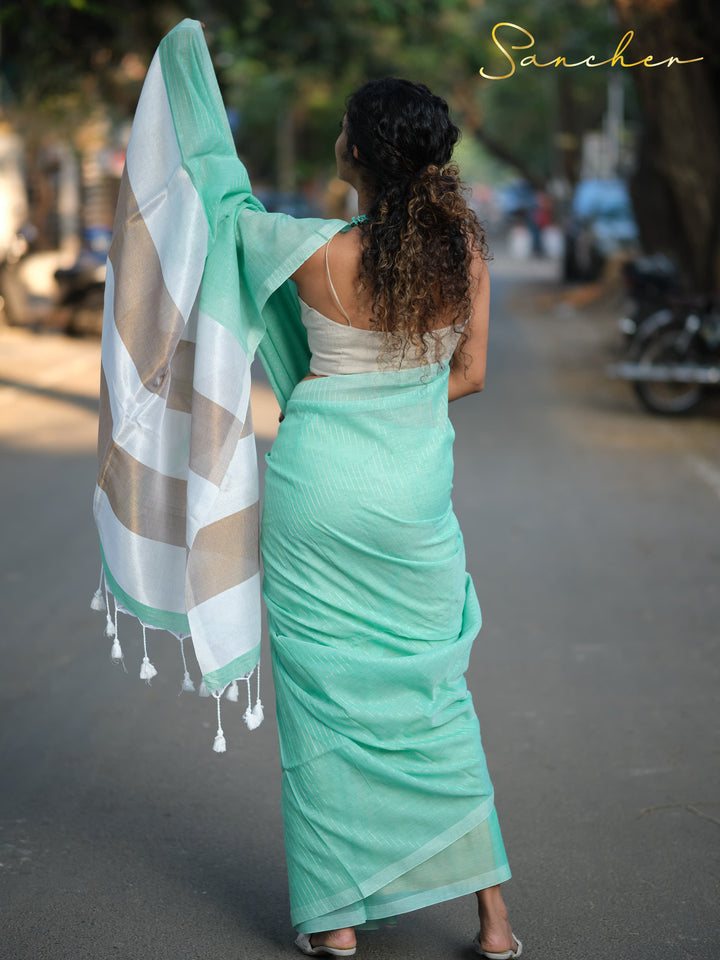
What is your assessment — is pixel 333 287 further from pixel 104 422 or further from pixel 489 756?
pixel 489 756

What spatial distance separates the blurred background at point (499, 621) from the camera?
10.1ft

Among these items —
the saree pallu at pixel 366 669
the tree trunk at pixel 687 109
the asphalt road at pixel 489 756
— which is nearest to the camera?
the saree pallu at pixel 366 669

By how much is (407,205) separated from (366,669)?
1009mm

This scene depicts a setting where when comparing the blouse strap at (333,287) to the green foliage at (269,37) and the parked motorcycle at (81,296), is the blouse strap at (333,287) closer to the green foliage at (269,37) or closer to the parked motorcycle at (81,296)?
the green foliage at (269,37)

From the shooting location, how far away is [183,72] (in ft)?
9.00

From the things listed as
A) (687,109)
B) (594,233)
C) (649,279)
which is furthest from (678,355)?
(594,233)

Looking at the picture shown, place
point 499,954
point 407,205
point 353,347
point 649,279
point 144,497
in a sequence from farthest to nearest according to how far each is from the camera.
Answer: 1. point 649,279
2. point 144,497
3. point 499,954
4. point 353,347
5. point 407,205

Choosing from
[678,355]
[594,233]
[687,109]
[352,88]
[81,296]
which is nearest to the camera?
[678,355]

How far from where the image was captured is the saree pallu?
105 inches

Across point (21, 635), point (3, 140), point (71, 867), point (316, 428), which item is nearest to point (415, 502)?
point (316, 428)

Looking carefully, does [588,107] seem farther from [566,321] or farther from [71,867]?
[71,867]

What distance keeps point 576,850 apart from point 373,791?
957 mm

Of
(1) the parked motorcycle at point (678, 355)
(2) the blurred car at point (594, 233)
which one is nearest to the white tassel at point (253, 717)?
(1) the parked motorcycle at point (678, 355)

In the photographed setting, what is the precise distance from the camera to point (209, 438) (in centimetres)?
274
